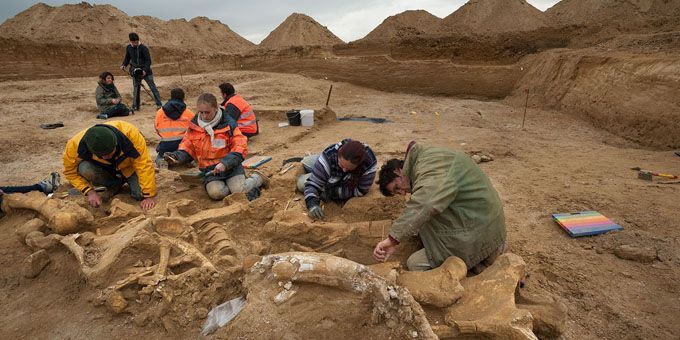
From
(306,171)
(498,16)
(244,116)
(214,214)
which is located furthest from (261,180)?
(498,16)

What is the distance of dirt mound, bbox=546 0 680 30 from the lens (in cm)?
1216

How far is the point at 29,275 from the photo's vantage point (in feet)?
8.92

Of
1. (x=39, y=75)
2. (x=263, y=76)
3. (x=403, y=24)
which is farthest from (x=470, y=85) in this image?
(x=39, y=75)

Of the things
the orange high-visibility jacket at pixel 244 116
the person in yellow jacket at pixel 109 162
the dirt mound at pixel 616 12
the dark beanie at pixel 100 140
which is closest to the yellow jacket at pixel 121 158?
the person in yellow jacket at pixel 109 162

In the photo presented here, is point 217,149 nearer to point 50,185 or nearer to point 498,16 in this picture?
point 50,185

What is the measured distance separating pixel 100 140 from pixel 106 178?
0.77 meters

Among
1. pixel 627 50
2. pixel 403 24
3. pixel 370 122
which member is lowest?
pixel 370 122

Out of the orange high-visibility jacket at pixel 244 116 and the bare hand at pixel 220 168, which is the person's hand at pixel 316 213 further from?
the orange high-visibility jacket at pixel 244 116

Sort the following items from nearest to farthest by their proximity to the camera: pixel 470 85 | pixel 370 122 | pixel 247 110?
pixel 247 110 < pixel 370 122 < pixel 470 85

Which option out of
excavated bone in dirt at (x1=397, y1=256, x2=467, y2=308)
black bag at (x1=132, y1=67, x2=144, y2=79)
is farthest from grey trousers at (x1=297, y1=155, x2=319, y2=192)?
black bag at (x1=132, y1=67, x2=144, y2=79)

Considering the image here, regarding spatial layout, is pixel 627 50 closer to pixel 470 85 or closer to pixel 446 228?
pixel 470 85

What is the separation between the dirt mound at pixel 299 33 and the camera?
2650 centimetres

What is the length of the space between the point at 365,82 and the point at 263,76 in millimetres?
4251

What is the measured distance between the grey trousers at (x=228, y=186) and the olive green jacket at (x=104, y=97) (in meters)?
5.91
